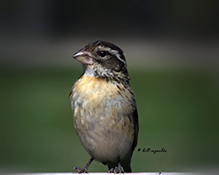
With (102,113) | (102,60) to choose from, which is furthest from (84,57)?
(102,113)

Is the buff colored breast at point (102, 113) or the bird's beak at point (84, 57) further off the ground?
the bird's beak at point (84, 57)

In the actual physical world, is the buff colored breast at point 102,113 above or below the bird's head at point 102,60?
below

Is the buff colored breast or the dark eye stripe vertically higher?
the dark eye stripe

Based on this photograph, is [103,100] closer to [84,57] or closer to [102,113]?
[102,113]

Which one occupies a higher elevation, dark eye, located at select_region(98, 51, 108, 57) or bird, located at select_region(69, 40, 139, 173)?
dark eye, located at select_region(98, 51, 108, 57)

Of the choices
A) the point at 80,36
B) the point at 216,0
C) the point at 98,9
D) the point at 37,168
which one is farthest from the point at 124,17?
the point at 37,168
